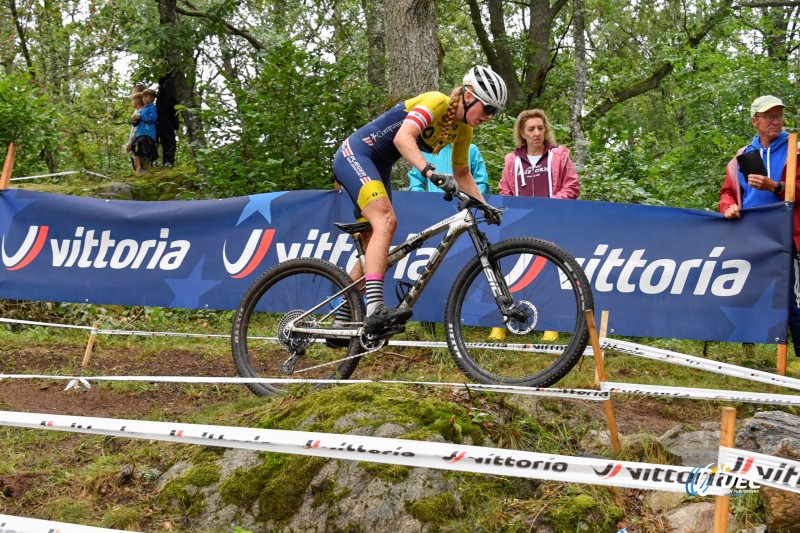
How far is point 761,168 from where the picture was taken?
263 inches

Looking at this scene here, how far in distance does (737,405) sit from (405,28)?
540 centimetres

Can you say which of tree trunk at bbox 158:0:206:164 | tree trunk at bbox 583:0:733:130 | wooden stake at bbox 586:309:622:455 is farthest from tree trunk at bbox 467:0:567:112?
wooden stake at bbox 586:309:622:455

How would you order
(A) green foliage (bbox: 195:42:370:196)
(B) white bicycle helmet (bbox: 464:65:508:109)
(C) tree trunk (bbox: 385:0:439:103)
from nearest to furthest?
(B) white bicycle helmet (bbox: 464:65:508:109) < (C) tree trunk (bbox: 385:0:439:103) < (A) green foliage (bbox: 195:42:370:196)

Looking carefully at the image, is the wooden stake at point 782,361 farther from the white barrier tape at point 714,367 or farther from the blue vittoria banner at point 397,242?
the white barrier tape at point 714,367

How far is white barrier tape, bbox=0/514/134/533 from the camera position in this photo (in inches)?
111

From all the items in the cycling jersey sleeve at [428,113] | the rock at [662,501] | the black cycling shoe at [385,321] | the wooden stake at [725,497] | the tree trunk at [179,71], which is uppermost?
the tree trunk at [179,71]

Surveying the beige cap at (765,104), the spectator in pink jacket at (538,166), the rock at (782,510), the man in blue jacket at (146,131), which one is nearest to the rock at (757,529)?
the rock at (782,510)

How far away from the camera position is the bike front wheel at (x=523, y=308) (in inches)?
174

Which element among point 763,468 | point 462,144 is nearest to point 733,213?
point 462,144

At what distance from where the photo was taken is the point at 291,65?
374 inches

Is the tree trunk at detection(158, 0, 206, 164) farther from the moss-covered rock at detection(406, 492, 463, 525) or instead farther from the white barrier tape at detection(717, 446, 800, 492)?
the white barrier tape at detection(717, 446, 800, 492)

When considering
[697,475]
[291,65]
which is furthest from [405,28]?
[697,475]

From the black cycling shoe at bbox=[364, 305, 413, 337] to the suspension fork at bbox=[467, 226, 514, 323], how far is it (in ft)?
1.91

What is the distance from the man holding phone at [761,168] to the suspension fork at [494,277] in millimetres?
2724
